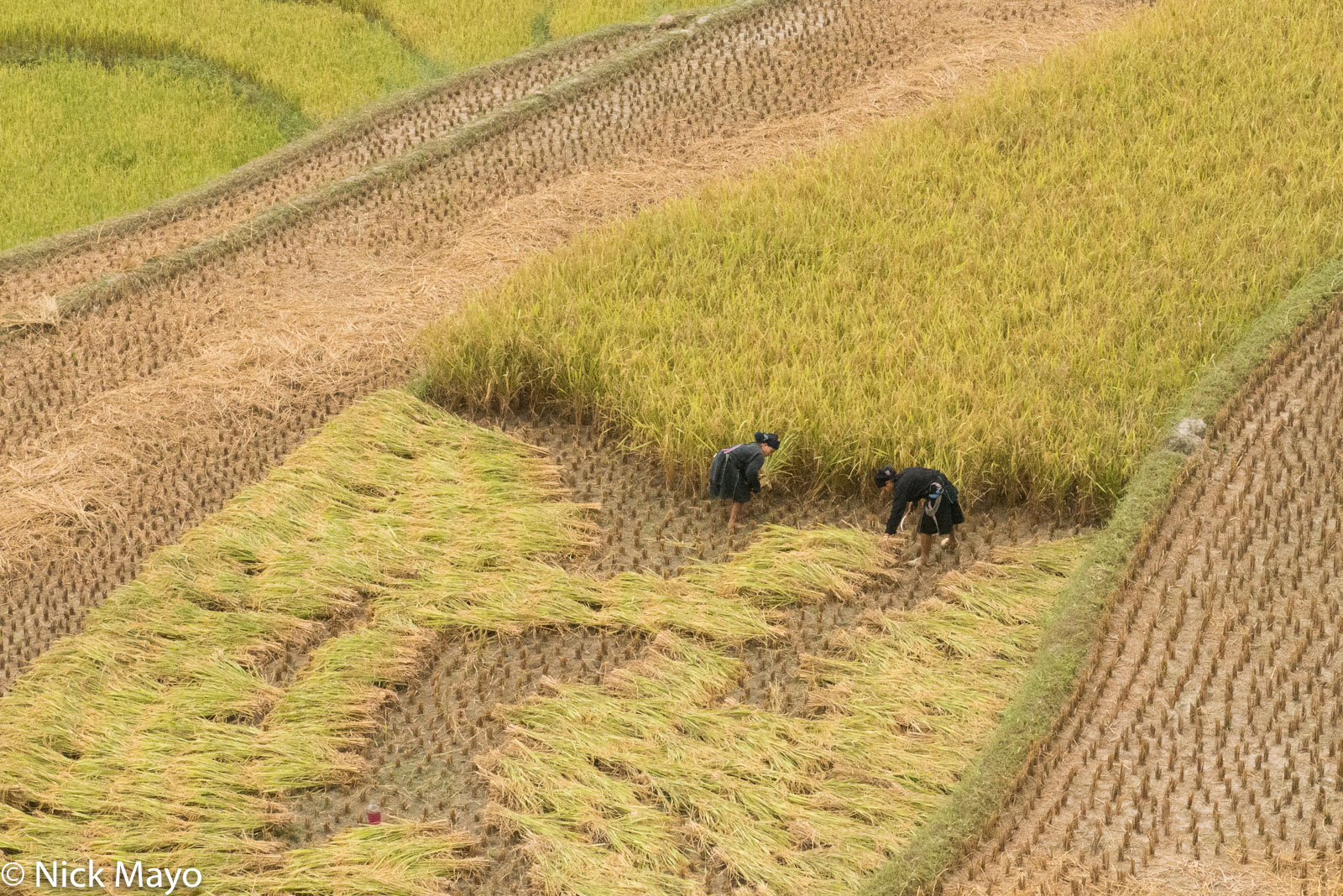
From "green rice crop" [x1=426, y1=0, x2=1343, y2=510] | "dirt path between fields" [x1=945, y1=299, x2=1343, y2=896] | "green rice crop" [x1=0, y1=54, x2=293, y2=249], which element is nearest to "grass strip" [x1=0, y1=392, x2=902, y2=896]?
"green rice crop" [x1=426, y1=0, x2=1343, y2=510]

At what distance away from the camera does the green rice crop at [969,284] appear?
23.5 ft

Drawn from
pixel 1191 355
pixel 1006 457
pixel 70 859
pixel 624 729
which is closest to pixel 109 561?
pixel 70 859

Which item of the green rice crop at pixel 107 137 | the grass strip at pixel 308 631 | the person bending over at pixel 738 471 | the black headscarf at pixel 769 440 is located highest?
the green rice crop at pixel 107 137

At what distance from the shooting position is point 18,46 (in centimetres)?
1334

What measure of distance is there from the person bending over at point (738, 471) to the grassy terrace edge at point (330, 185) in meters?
4.59

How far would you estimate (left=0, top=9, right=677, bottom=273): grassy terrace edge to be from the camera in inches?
415

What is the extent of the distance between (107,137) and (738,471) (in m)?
7.42

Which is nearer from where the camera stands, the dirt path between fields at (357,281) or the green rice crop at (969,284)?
the green rice crop at (969,284)

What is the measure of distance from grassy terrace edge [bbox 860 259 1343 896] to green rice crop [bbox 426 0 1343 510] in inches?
5.4

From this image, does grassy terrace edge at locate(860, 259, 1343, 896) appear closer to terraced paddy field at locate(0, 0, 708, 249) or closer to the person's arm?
the person's arm

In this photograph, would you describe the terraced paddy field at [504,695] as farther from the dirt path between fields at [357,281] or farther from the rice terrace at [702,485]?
the dirt path between fields at [357,281]

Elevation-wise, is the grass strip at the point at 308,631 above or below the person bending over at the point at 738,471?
below

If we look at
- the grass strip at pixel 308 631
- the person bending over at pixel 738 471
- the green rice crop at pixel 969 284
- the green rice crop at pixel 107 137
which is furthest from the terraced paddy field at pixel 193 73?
the person bending over at pixel 738 471

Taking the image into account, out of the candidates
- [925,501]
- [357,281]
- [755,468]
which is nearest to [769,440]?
[755,468]
